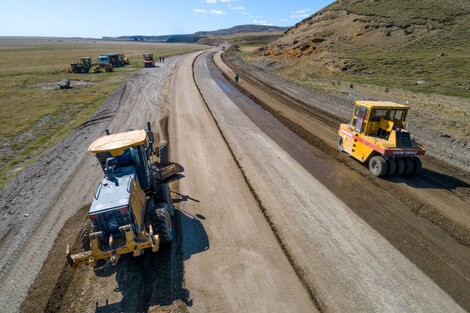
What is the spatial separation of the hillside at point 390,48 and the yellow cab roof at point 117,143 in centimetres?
2904

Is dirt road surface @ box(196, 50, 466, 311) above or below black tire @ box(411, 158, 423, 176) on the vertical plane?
below

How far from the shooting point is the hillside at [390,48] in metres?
28.9

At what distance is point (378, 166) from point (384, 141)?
121 centimetres

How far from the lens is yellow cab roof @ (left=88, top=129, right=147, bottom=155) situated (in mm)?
7211

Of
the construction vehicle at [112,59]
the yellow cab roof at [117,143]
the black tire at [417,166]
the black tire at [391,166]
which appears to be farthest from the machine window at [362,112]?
the construction vehicle at [112,59]

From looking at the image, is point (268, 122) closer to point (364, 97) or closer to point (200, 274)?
point (364, 97)

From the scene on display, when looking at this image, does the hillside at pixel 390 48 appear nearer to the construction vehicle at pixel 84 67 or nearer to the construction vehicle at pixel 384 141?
the construction vehicle at pixel 384 141

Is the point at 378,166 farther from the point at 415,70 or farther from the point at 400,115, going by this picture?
the point at 415,70

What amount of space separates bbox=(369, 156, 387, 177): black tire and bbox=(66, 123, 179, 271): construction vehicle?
31.1 ft

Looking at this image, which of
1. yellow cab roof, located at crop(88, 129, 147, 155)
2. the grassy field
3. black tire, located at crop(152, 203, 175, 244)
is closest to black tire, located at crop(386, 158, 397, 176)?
black tire, located at crop(152, 203, 175, 244)

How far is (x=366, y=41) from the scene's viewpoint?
4241cm

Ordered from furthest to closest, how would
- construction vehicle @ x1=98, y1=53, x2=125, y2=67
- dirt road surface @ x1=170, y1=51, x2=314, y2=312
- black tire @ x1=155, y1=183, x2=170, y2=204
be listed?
construction vehicle @ x1=98, y1=53, x2=125, y2=67, black tire @ x1=155, y1=183, x2=170, y2=204, dirt road surface @ x1=170, y1=51, x2=314, y2=312

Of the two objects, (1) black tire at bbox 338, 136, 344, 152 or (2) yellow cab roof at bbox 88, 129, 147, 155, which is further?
Result: (1) black tire at bbox 338, 136, 344, 152

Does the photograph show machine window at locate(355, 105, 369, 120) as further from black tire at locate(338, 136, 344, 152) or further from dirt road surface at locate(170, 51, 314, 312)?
dirt road surface at locate(170, 51, 314, 312)
